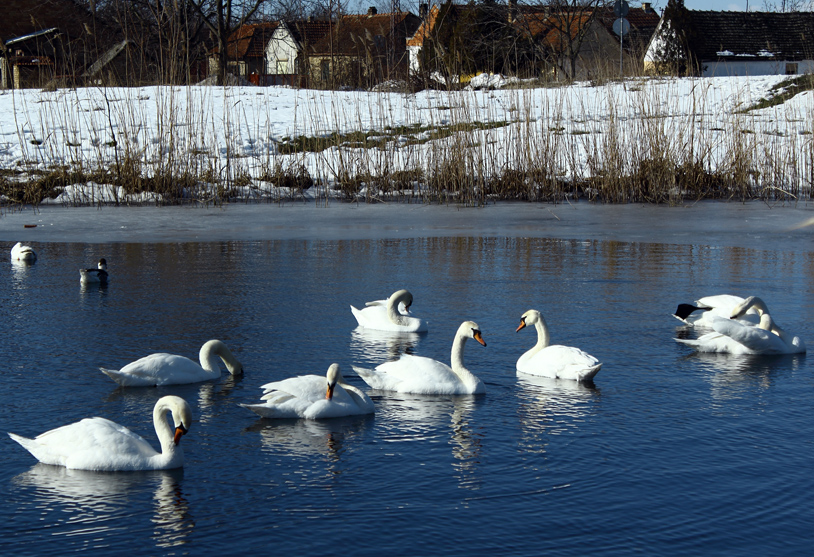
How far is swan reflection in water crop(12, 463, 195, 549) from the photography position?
3623 mm

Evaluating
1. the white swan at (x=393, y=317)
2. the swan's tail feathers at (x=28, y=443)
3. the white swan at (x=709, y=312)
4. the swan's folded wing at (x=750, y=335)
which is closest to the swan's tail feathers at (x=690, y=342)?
the swan's folded wing at (x=750, y=335)

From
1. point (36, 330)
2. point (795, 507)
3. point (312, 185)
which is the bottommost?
point (795, 507)

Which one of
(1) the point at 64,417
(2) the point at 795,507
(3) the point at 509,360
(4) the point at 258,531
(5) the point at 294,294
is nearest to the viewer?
(4) the point at 258,531

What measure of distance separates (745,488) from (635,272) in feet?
19.5

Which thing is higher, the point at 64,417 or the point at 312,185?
the point at 312,185

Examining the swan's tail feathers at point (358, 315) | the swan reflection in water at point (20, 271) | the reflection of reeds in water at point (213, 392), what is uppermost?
the swan reflection in water at point (20, 271)

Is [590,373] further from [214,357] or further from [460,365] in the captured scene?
[214,357]

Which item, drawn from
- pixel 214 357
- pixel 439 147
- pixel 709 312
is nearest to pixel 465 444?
pixel 214 357

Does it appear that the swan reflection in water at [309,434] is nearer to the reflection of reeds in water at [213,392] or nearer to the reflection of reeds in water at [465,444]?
the reflection of reeds in water at [213,392]

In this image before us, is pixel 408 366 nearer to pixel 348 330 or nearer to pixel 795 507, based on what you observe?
pixel 348 330

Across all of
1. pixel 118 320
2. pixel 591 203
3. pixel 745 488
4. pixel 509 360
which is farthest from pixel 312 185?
pixel 745 488

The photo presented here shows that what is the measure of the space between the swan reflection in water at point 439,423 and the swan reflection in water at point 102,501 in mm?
1190

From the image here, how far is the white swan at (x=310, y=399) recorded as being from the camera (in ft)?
16.5

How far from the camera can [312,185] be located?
18.3m
